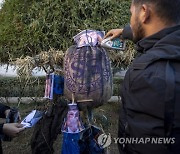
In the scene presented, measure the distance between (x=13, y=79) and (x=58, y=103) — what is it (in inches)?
79.2

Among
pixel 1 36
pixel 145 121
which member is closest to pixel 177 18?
pixel 145 121

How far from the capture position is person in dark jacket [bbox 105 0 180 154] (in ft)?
3.93

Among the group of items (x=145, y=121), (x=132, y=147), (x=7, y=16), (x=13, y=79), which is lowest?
(x=132, y=147)

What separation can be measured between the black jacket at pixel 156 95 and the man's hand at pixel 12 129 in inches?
39.0

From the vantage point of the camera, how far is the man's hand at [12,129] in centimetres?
204

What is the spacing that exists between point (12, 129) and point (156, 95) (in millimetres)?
1214

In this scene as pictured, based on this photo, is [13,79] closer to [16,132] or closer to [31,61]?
[31,61]

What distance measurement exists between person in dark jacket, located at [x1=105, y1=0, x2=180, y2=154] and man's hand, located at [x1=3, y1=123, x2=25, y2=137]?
0.93 meters

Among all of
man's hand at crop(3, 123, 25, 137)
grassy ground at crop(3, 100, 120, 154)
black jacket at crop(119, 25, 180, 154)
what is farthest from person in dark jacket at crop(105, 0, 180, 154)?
grassy ground at crop(3, 100, 120, 154)

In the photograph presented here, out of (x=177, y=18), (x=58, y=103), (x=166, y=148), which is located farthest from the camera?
(x=58, y=103)

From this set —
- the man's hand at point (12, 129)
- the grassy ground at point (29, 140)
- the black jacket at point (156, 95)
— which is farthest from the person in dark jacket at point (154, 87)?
the grassy ground at point (29, 140)

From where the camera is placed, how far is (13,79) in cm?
431

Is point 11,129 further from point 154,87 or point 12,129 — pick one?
point 154,87
